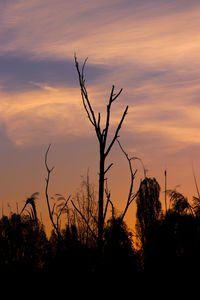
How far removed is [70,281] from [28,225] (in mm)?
9646

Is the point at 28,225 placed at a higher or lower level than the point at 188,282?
higher

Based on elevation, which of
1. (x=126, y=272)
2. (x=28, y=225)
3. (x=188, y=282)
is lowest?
(x=188, y=282)

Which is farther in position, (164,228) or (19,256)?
(19,256)

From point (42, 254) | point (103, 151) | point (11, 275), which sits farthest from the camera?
point (42, 254)

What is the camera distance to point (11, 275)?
26609 millimetres

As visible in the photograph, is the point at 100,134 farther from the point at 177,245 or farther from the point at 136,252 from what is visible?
the point at 136,252

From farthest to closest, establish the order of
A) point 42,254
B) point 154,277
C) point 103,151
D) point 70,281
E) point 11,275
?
point 42,254
point 11,275
point 154,277
point 70,281
point 103,151

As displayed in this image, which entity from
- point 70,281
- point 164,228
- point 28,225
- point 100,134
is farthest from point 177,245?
point 100,134

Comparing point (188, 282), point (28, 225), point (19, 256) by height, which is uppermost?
point (28, 225)

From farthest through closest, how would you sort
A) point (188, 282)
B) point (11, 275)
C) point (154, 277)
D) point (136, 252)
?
point (136, 252) < point (11, 275) < point (154, 277) < point (188, 282)

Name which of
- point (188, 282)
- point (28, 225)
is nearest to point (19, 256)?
point (28, 225)

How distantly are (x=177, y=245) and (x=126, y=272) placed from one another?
418 cm

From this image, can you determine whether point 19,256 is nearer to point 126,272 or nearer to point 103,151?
point 126,272

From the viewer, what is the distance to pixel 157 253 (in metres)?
27.3
